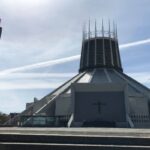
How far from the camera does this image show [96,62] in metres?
52.8

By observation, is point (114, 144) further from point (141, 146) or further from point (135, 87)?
point (135, 87)

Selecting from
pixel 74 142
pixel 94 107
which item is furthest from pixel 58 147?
pixel 94 107

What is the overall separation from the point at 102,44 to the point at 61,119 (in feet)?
68.7

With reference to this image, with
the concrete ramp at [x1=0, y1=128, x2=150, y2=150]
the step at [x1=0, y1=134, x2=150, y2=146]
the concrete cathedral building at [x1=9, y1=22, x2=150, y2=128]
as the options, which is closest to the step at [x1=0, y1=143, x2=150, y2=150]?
the concrete ramp at [x1=0, y1=128, x2=150, y2=150]

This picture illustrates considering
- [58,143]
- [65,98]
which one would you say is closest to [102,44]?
[65,98]

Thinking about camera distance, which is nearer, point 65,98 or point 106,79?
point 65,98

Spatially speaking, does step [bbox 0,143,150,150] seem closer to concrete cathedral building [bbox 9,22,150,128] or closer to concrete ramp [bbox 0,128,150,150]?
concrete ramp [bbox 0,128,150,150]

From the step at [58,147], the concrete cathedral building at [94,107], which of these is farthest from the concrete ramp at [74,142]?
the concrete cathedral building at [94,107]

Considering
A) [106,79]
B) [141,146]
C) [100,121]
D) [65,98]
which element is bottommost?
[141,146]

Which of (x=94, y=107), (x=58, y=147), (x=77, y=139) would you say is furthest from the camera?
(x=94, y=107)

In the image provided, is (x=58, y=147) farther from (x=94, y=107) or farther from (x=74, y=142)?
(x=94, y=107)

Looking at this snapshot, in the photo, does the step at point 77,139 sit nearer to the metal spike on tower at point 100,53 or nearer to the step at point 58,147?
the step at point 58,147

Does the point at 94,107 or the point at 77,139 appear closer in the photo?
the point at 77,139

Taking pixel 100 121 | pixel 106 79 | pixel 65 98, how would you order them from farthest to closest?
pixel 106 79 < pixel 65 98 < pixel 100 121
